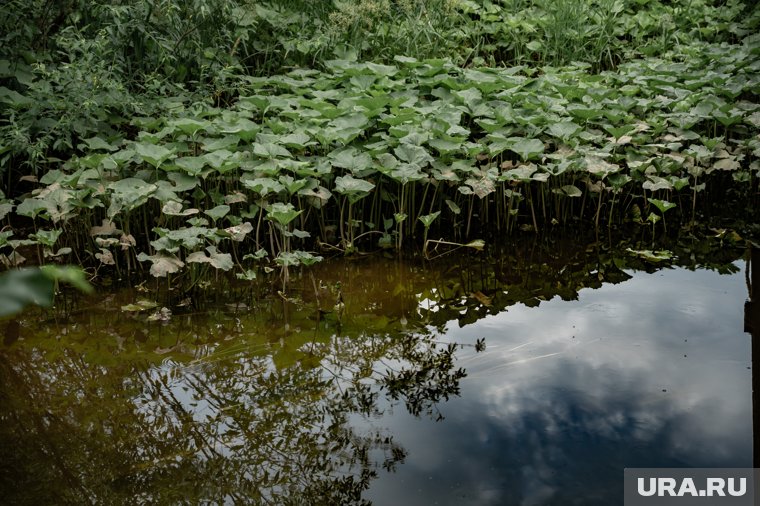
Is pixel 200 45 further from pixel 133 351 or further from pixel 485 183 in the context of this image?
pixel 133 351

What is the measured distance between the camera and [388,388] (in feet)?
9.11

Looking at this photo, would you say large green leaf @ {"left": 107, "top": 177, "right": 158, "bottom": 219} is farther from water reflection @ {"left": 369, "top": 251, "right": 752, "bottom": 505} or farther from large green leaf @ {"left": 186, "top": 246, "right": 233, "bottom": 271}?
water reflection @ {"left": 369, "top": 251, "right": 752, "bottom": 505}

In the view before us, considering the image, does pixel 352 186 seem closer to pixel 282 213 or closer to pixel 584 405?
pixel 282 213

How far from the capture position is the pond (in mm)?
2219

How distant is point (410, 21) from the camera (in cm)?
652

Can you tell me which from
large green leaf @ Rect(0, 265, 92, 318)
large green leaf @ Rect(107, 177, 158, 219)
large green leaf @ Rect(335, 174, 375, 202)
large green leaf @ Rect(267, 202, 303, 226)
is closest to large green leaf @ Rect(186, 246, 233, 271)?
large green leaf @ Rect(267, 202, 303, 226)

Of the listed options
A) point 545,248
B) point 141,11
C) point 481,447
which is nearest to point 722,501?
point 481,447

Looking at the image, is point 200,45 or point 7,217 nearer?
point 7,217

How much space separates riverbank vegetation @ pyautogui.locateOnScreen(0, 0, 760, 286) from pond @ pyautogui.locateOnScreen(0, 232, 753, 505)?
1.35 feet

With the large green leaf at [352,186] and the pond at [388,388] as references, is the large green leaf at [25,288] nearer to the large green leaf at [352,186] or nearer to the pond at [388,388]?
the pond at [388,388]

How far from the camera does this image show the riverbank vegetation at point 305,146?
397cm

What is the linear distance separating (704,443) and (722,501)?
293 millimetres

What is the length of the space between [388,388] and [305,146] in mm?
1876

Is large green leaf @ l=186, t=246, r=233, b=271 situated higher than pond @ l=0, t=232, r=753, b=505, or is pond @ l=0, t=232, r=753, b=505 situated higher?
large green leaf @ l=186, t=246, r=233, b=271
